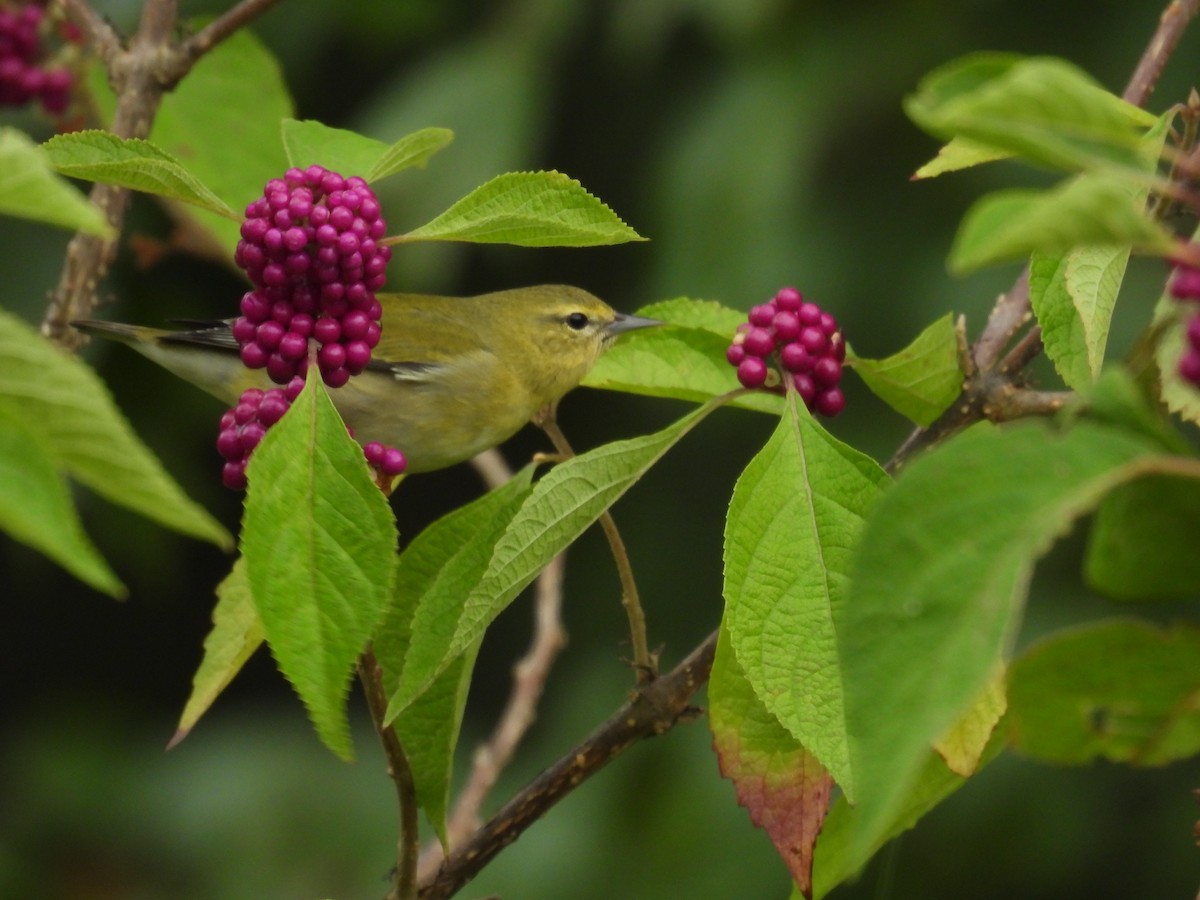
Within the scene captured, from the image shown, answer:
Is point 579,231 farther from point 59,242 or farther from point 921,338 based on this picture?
point 59,242

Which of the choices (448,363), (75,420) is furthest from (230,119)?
(75,420)

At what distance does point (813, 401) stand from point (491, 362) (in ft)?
6.18

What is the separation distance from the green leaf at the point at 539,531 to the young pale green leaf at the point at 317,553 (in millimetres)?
121

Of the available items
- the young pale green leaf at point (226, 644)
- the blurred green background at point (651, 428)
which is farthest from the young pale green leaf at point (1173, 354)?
the blurred green background at point (651, 428)

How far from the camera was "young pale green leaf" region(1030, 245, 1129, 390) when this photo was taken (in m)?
1.57

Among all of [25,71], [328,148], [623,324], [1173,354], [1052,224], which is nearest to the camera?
[1052,224]

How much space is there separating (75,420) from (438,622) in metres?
0.57

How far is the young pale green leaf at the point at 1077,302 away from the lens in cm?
157

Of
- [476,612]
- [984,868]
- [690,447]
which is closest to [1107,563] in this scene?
[476,612]

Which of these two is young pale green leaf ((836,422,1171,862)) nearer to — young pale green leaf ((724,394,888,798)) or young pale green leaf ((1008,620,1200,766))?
Answer: young pale green leaf ((1008,620,1200,766))

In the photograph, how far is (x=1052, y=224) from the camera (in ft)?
3.08

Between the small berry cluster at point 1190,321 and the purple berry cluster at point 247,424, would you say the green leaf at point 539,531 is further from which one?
the small berry cluster at point 1190,321

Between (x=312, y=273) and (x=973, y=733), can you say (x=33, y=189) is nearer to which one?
(x=312, y=273)

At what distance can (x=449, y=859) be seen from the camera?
1.76 metres
